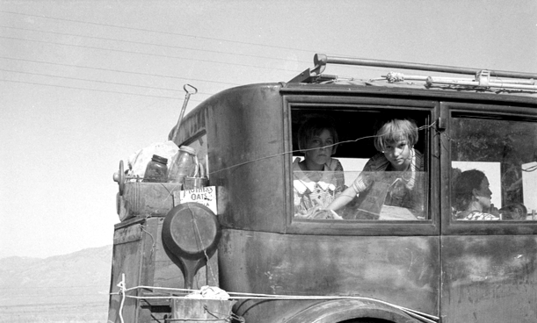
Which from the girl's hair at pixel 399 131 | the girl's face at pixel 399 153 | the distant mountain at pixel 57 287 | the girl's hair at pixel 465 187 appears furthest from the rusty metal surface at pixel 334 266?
the distant mountain at pixel 57 287

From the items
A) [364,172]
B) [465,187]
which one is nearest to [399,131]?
[364,172]

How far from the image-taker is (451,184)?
151 inches

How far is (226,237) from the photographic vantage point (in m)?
3.71

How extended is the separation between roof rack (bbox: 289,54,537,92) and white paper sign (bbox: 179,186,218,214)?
35.6 inches

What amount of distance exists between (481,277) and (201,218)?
170 centimetres

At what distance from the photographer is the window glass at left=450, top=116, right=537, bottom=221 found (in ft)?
12.8

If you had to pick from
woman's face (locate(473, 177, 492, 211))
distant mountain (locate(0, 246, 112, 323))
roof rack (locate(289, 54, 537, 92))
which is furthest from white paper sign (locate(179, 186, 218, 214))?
distant mountain (locate(0, 246, 112, 323))

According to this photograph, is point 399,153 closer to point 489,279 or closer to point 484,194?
point 484,194

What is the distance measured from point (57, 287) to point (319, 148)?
2147 cm

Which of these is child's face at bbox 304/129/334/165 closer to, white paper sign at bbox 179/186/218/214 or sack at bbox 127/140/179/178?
white paper sign at bbox 179/186/218/214

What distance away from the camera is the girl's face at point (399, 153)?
388cm

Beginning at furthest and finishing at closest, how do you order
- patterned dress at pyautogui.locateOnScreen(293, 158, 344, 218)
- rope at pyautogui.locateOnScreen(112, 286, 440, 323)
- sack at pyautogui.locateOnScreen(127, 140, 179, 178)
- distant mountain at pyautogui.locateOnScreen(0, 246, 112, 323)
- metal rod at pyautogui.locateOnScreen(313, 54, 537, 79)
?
distant mountain at pyautogui.locateOnScreen(0, 246, 112, 323), sack at pyautogui.locateOnScreen(127, 140, 179, 178), metal rod at pyautogui.locateOnScreen(313, 54, 537, 79), patterned dress at pyautogui.locateOnScreen(293, 158, 344, 218), rope at pyautogui.locateOnScreen(112, 286, 440, 323)

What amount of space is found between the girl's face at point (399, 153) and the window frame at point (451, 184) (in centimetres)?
21

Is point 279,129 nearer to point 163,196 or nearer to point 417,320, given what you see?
point 163,196
